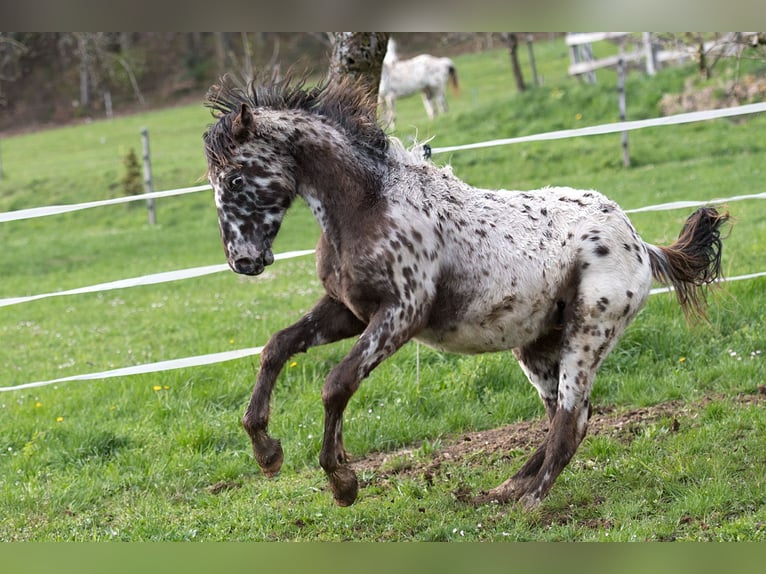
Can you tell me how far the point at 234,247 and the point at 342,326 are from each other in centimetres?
73

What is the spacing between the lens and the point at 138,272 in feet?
43.1

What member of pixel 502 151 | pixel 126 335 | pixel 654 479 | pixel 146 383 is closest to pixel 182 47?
pixel 502 151

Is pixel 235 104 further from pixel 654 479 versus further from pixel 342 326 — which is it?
pixel 654 479

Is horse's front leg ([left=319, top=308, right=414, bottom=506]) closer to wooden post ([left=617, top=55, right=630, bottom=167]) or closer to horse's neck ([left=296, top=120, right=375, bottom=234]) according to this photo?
horse's neck ([left=296, top=120, right=375, bottom=234])

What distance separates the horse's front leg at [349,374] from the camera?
420cm

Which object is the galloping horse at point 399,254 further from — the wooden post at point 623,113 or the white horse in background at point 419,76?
the white horse in background at point 419,76

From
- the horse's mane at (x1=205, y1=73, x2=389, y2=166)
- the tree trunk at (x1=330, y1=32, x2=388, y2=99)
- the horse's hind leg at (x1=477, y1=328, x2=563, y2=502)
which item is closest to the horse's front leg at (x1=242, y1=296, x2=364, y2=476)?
the horse's mane at (x1=205, y1=73, x2=389, y2=166)

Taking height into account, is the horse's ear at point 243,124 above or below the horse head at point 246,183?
above

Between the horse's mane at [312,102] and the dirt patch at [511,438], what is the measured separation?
200 cm

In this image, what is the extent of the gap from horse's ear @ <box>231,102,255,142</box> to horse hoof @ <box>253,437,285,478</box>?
4.82ft

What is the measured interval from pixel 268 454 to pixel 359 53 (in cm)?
353

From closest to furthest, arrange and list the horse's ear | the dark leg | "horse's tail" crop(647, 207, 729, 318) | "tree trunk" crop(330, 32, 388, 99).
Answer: the horse's ear → the dark leg → "horse's tail" crop(647, 207, 729, 318) → "tree trunk" crop(330, 32, 388, 99)

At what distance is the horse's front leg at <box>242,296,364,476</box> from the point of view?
4320 millimetres

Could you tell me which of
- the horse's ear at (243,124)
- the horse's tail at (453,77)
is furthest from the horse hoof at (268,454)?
the horse's tail at (453,77)
